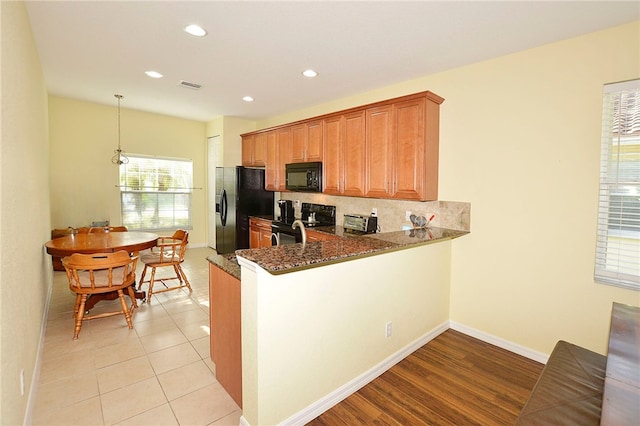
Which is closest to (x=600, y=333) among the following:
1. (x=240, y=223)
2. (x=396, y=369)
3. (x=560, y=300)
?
(x=560, y=300)

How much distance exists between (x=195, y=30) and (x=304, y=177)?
2.28 m

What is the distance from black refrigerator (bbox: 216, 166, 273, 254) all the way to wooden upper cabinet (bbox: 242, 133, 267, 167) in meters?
0.22

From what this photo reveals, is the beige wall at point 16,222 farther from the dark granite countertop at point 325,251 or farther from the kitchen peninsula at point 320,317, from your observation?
the dark granite countertop at point 325,251

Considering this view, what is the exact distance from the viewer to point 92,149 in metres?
5.36

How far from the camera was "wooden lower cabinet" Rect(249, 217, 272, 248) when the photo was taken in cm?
504

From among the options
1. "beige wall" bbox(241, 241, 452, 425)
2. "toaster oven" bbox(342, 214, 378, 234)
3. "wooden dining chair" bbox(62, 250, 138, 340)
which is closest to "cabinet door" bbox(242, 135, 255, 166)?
"toaster oven" bbox(342, 214, 378, 234)

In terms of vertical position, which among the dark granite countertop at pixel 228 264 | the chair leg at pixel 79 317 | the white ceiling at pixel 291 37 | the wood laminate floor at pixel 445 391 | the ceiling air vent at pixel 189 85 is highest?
the ceiling air vent at pixel 189 85

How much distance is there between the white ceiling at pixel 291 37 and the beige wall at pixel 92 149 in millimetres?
1395

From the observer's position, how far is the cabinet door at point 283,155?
15.7 feet

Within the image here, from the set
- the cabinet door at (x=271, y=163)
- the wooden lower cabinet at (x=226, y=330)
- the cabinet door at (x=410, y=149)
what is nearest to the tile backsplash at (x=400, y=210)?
the cabinet door at (x=410, y=149)

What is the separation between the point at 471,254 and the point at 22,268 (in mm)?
3673

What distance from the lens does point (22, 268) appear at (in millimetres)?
1953

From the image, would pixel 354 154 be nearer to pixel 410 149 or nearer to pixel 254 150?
pixel 410 149

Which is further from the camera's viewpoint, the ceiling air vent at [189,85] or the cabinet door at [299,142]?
the cabinet door at [299,142]
